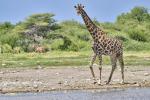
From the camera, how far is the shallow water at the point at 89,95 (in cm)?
1755

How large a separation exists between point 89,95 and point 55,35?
135 feet

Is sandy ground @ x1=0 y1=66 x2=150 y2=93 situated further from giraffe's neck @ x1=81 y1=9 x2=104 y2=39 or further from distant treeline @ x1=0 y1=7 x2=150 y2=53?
distant treeline @ x1=0 y1=7 x2=150 y2=53

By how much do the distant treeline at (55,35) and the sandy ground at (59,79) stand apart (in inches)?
856

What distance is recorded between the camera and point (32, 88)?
69.7 feet

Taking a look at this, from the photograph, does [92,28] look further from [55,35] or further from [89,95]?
[55,35]

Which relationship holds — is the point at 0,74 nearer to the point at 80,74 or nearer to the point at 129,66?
the point at 80,74

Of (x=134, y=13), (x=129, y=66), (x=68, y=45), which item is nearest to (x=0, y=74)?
(x=129, y=66)

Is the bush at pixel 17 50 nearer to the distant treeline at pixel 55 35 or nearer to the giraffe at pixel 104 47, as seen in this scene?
the distant treeline at pixel 55 35

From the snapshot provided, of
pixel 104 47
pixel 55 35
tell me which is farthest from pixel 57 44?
pixel 104 47

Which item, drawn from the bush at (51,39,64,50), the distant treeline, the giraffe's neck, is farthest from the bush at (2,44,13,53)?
the giraffe's neck

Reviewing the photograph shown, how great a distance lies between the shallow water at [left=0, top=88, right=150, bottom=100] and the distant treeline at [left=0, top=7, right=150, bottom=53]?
32031 millimetres

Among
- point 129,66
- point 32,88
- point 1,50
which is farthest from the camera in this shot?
point 1,50

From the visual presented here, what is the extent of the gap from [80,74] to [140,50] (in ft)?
89.3

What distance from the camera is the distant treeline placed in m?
56.1
